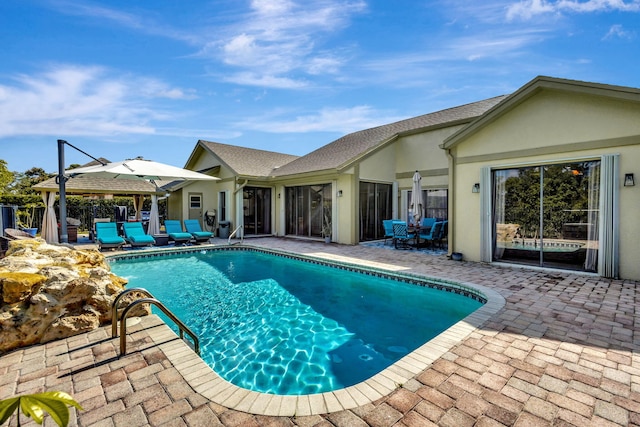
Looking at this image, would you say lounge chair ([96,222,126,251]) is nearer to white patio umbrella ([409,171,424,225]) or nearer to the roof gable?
white patio umbrella ([409,171,424,225])

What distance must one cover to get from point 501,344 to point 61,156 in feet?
45.2

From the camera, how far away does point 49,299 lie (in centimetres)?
398

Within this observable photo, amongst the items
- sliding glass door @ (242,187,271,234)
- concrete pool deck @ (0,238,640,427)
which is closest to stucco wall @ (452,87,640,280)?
concrete pool deck @ (0,238,640,427)

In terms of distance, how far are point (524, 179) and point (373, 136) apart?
8.99 metres

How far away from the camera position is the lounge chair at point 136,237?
475 inches

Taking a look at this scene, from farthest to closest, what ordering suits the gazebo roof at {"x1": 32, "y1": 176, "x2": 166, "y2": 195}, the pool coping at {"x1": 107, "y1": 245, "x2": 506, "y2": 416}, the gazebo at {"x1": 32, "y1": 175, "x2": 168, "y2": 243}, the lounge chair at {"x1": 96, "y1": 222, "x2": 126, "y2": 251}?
the gazebo roof at {"x1": 32, "y1": 176, "x2": 166, "y2": 195}, the gazebo at {"x1": 32, "y1": 175, "x2": 168, "y2": 243}, the lounge chair at {"x1": 96, "y1": 222, "x2": 126, "y2": 251}, the pool coping at {"x1": 107, "y1": 245, "x2": 506, "y2": 416}

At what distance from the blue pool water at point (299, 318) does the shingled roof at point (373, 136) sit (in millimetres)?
6136

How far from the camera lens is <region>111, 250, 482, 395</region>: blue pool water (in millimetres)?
4270

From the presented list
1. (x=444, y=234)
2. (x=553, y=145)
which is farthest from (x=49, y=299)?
(x=444, y=234)

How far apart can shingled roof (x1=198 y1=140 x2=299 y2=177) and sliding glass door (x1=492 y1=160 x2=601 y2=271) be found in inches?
438

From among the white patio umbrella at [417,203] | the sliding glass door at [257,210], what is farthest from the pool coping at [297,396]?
the sliding glass door at [257,210]

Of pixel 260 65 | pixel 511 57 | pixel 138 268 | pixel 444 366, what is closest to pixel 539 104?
pixel 511 57

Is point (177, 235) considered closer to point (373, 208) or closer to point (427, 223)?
point (373, 208)

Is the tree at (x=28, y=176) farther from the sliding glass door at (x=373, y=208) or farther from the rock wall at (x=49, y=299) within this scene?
the rock wall at (x=49, y=299)
